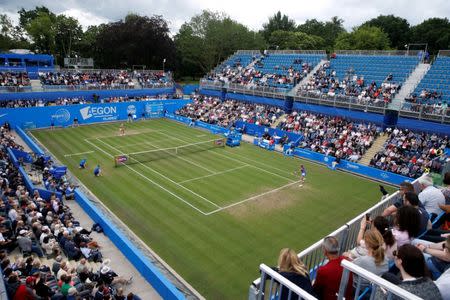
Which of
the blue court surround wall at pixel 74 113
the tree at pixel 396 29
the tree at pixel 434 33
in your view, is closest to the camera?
the blue court surround wall at pixel 74 113

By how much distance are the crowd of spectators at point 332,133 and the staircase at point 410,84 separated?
2.88 m

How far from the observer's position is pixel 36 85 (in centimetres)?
4109

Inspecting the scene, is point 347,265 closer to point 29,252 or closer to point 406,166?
point 29,252

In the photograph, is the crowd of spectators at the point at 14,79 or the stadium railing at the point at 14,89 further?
the crowd of spectators at the point at 14,79

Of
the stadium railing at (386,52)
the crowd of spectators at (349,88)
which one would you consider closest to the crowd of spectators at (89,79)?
the crowd of spectators at (349,88)

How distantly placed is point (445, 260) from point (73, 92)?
148 feet

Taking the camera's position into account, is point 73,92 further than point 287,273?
Yes

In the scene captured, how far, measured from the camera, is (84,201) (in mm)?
17391

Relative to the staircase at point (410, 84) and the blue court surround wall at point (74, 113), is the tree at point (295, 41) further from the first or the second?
the staircase at point (410, 84)

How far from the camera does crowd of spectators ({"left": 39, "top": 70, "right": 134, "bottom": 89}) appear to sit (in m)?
42.5

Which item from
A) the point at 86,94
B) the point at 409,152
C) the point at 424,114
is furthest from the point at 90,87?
the point at 424,114

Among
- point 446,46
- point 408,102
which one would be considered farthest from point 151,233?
point 446,46

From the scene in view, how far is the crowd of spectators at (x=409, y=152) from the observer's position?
988 inches

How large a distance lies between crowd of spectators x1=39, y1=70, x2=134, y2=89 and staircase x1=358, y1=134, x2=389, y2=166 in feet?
113
